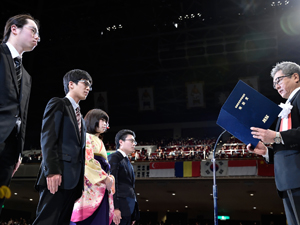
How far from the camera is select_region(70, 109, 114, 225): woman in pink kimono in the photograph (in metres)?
2.54

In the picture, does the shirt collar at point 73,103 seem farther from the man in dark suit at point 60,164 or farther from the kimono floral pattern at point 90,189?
the kimono floral pattern at point 90,189

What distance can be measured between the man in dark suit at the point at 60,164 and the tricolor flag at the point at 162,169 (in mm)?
11871

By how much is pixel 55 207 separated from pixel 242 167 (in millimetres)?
11781

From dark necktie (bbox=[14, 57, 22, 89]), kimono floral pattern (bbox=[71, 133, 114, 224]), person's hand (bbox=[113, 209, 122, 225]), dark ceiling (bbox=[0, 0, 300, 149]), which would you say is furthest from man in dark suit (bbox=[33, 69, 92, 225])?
dark ceiling (bbox=[0, 0, 300, 149])

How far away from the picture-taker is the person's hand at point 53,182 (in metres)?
1.88

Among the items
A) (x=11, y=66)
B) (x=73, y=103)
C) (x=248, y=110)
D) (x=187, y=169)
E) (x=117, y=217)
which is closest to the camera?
(x=11, y=66)

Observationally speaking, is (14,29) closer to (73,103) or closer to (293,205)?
(73,103)

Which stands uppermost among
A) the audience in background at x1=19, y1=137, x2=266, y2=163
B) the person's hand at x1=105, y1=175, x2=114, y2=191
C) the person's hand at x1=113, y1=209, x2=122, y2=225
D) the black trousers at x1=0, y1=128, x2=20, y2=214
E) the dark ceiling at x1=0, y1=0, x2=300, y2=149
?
the dark ceiling at x1=0, y1=0, x2=300, y2=149

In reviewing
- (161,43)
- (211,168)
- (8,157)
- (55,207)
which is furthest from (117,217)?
(161,43)

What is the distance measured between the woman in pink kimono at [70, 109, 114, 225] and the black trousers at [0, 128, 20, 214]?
1.00 m

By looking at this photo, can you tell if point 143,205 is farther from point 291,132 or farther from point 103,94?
point 291,132

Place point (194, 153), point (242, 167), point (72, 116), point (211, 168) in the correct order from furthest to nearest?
point (194, 153) → point (211, 168) → point (242, 167) → point (72, 116)

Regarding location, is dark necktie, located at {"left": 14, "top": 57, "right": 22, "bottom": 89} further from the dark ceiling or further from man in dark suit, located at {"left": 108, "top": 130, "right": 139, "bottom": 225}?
the dark ceiling

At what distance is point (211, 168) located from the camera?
1298 centimetres
